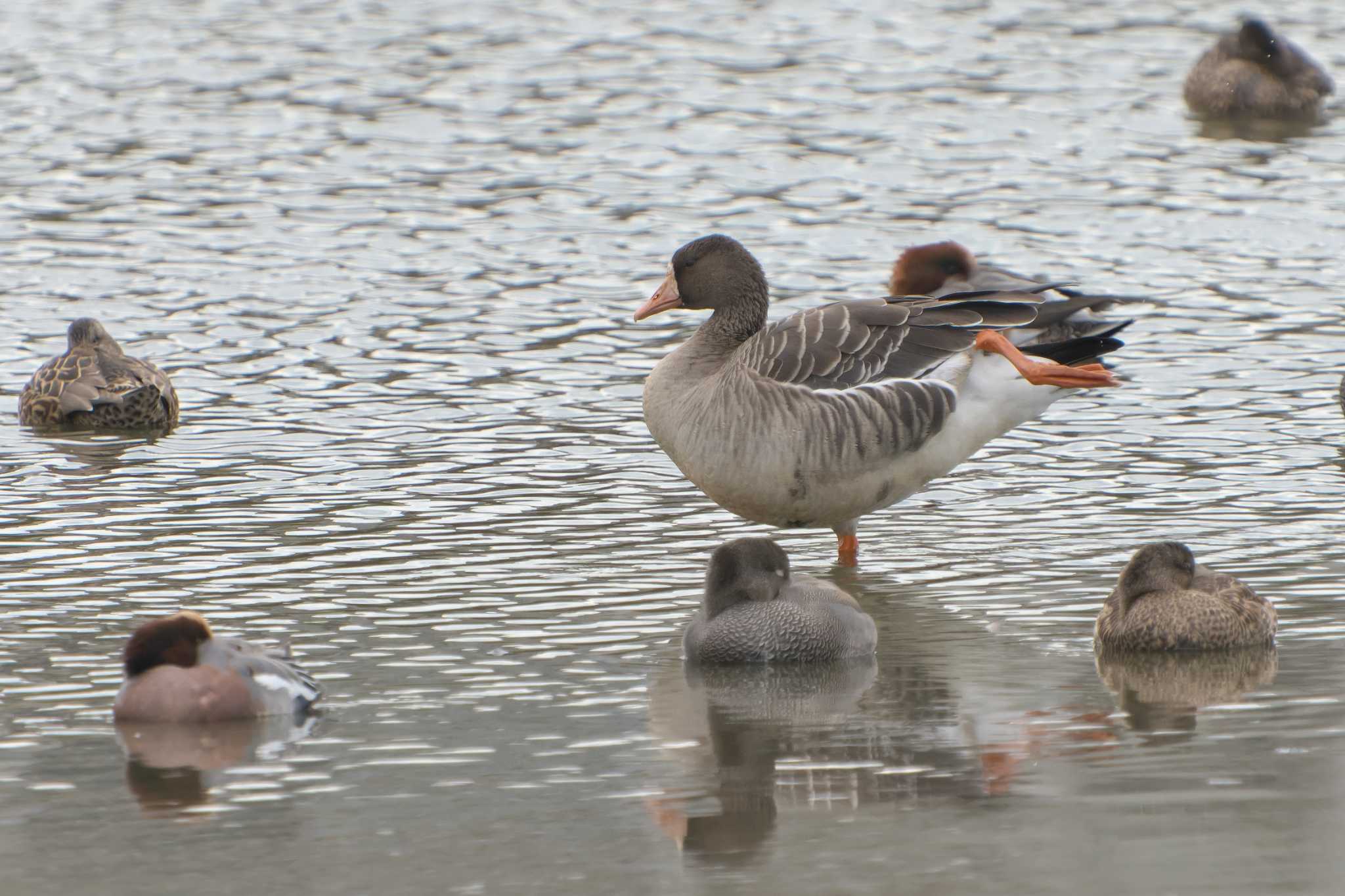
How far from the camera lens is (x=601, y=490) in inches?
466

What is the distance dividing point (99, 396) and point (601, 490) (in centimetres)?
335

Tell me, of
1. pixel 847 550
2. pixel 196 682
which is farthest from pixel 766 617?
pixel 196 682

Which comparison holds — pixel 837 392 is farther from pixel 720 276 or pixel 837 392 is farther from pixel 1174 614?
pixel 1174 614

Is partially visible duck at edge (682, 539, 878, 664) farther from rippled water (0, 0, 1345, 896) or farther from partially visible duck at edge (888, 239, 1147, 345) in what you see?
partially visible duck at edge (888, 239, 1147, 345)

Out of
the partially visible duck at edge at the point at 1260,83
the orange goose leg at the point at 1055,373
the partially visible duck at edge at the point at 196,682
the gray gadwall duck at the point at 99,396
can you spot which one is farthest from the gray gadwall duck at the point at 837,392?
the partially visible duck at edge at the point at 1260,83

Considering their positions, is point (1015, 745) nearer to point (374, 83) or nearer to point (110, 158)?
point (110, 158)

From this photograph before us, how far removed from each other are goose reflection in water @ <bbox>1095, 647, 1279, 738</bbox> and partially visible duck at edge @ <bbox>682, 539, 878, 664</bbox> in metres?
1.04

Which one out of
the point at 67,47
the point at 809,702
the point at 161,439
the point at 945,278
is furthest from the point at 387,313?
the point at 67,47

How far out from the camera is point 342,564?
10398 mm

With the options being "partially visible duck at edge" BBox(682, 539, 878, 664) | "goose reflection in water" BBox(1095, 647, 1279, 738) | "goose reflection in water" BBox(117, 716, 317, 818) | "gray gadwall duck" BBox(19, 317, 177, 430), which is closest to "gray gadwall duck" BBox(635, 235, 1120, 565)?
"partially visible duck at edge" BBox(682, 539, 878, 664)

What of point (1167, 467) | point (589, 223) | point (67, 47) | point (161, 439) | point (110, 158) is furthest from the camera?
point (67, 47)

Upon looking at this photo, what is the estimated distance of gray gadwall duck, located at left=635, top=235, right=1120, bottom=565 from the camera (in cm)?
1044

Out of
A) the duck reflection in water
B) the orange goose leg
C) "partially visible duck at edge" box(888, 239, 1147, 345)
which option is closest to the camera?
the duck reflection in water

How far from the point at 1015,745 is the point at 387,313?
9.04 meters
